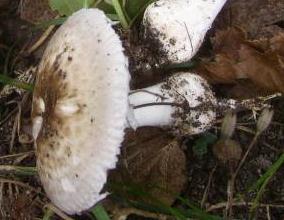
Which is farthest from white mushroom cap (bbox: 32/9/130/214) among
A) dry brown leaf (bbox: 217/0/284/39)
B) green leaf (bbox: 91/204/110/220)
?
dry brown leaf (bbox: 217/0/284/39)

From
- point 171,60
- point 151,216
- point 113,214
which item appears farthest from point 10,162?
point 171,60

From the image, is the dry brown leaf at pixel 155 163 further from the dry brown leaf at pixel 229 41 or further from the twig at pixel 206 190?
the dry brown leaf at pixel 229 41

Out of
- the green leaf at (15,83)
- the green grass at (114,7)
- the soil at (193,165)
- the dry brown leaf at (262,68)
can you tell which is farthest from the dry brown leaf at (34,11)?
the dry brown leaf at (262,68)

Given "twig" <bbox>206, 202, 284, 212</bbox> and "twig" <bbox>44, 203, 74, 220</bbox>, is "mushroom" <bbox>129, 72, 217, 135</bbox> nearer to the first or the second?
"twig" <bbox>206, 202, 284, 212</bbox>

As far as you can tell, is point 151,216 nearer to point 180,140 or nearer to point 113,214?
point 113,214

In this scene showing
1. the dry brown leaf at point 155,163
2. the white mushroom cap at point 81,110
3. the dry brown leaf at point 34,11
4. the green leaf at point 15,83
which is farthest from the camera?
the dry brown leaf at point 34,11
